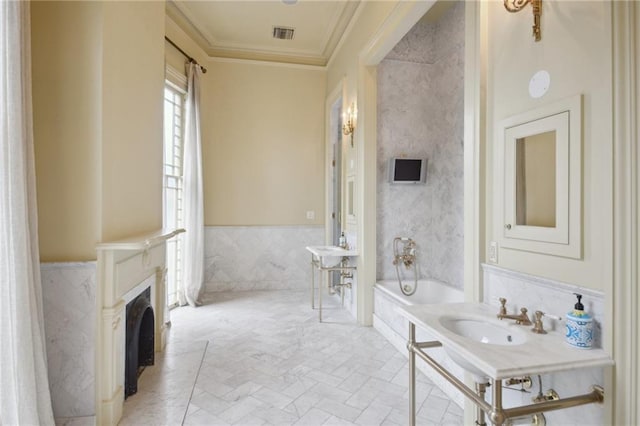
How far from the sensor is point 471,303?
5.86 feet

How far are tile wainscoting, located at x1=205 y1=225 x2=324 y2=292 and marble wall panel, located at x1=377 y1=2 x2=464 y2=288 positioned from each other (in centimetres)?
181

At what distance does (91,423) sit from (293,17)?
441 cm

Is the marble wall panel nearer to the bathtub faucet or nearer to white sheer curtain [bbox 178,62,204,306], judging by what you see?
the bathtub faucet

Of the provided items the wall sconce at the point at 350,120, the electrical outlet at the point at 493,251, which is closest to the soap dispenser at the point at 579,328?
the electrical outlet at the point at 493,251

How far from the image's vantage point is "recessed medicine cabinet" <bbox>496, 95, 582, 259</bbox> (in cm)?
133

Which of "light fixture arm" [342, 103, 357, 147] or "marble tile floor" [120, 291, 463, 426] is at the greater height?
"light fixture arm" [342, 103, 357, 147]

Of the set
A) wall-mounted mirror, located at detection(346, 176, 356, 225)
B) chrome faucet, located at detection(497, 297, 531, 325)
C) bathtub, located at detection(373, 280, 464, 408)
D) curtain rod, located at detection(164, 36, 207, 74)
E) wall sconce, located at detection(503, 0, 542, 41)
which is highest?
curtain rod, located at detection(164, 36, 207, 74)

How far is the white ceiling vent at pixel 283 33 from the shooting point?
14.7 ft

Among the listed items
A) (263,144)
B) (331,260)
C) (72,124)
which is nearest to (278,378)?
(331,260)

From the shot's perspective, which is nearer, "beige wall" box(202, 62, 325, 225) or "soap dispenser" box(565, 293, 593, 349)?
"soap dispenser" box(565, 293, 593, 349)

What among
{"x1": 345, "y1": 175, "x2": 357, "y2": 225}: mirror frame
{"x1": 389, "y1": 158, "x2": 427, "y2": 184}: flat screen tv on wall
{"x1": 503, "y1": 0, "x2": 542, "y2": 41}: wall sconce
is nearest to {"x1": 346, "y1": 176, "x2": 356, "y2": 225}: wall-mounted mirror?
{"x1": 345, "y1": 175, "x2": 357, "y2": 225}: mirror frame

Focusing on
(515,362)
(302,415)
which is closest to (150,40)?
(302,415)

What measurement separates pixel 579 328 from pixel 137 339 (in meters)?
2.64

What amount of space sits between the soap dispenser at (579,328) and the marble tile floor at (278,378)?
3.73 feet
